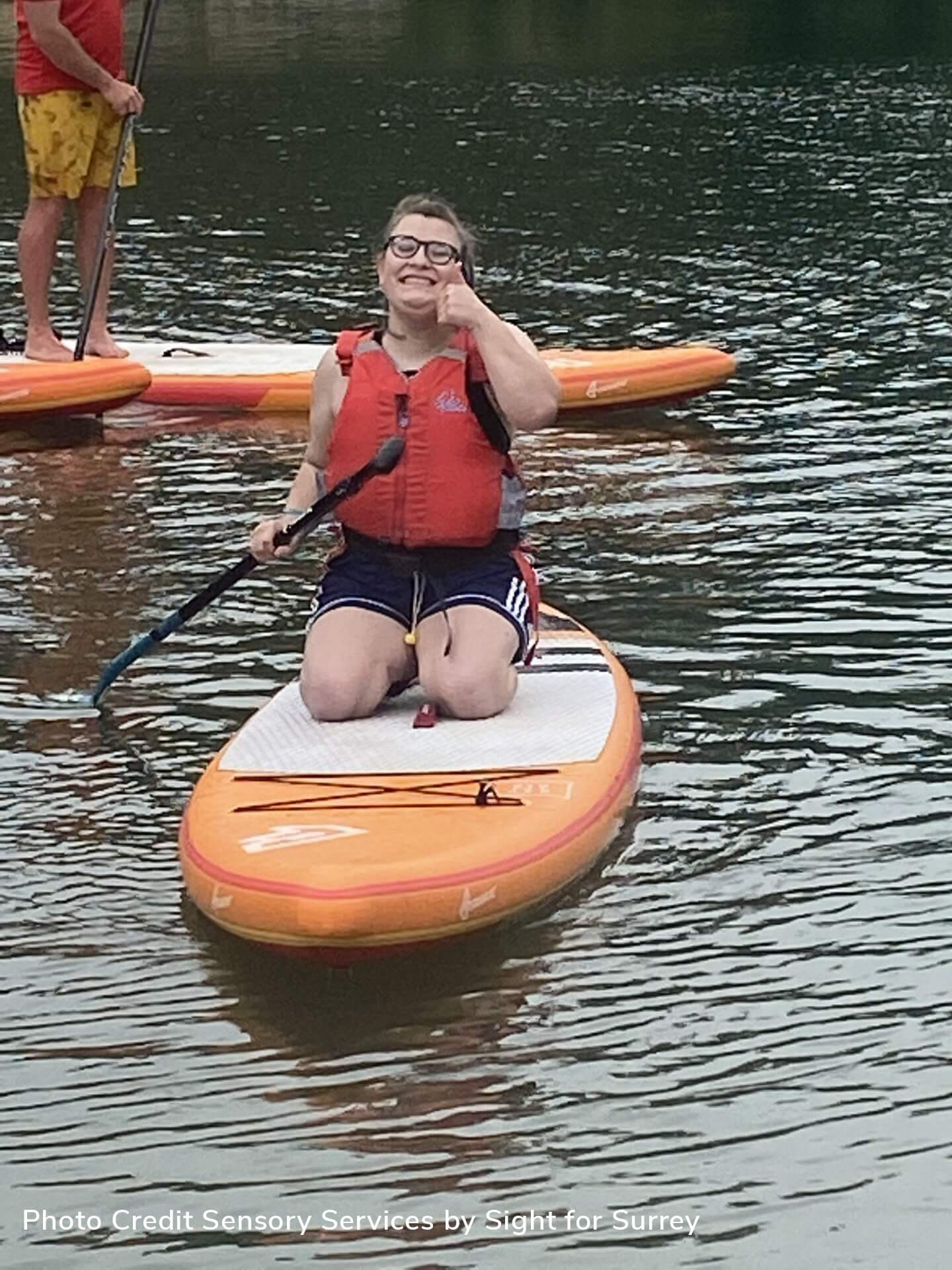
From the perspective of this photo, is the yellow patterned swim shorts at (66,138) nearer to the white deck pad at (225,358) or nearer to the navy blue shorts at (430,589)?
the white deck pad at (225,358)

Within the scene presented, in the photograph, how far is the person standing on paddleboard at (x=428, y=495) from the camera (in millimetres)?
5828

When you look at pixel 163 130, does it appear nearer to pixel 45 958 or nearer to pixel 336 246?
pixel 336 246

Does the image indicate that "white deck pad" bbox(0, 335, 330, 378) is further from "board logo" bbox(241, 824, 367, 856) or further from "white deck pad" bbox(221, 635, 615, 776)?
"board logo" bbox(241, 824, 367, 856)

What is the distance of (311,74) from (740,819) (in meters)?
20.3

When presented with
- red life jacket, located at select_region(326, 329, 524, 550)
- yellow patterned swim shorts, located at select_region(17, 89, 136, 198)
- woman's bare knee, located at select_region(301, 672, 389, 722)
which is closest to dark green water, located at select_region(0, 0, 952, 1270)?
woman's bare knee, located at select_region(301, 672, 389, 722)

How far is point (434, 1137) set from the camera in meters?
4.35

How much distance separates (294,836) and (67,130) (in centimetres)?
546

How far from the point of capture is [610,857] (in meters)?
5.55

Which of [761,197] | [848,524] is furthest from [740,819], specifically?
[761,197]

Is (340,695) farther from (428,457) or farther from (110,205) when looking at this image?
(110,205)

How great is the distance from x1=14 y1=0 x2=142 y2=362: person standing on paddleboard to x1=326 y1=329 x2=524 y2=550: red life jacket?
13.0ft

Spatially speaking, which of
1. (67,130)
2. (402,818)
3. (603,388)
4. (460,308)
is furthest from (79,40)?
(402,818)

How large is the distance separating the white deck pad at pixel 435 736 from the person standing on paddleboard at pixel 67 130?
13.9 feet

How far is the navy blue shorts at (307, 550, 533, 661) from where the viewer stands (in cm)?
597
